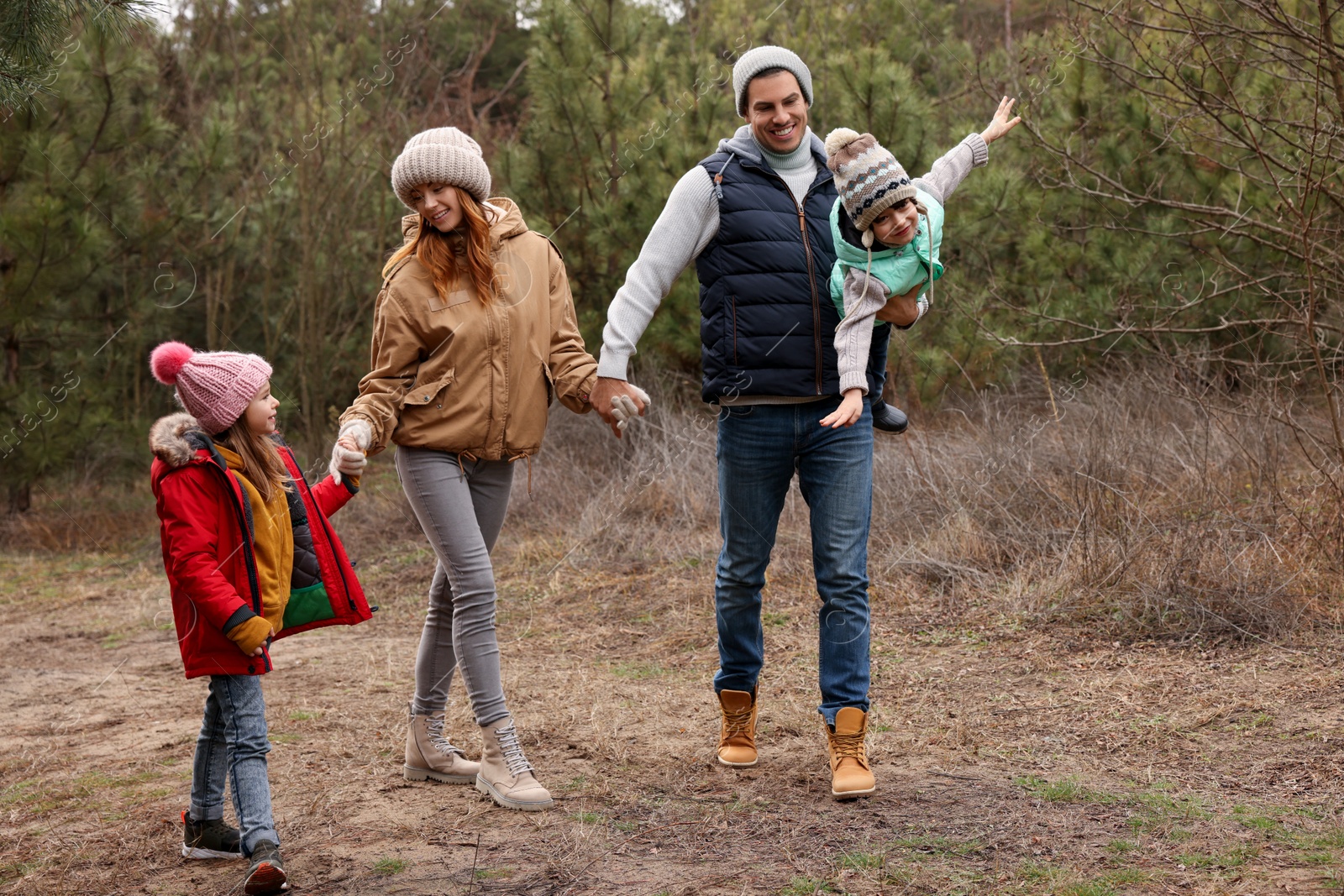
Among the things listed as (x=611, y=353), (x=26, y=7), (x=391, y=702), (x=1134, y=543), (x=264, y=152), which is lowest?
(x=391, y=702)

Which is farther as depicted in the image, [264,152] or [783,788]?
[264,152]

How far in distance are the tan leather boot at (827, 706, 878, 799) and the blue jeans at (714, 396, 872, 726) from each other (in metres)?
0.04

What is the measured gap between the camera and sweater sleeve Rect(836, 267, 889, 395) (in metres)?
3.42

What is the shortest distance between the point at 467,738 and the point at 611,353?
5.32 feet

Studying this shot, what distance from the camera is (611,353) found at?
366 centimetres

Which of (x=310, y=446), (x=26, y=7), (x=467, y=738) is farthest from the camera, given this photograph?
(x=310, y=446)

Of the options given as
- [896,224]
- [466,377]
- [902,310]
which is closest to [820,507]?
[902,310]

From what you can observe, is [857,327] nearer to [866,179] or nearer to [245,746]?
[866,179]

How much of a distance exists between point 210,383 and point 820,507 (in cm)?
166

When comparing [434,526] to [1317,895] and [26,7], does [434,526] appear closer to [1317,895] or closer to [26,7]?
[26,7]

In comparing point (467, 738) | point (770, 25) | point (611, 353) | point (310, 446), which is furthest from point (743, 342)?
point (770, 25)

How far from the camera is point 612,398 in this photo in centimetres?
358

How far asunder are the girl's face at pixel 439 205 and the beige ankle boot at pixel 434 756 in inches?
58.6

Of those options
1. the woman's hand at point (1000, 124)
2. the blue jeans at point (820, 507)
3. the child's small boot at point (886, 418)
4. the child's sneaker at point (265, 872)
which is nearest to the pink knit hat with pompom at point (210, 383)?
the child's sneaker at point (265, 872)
